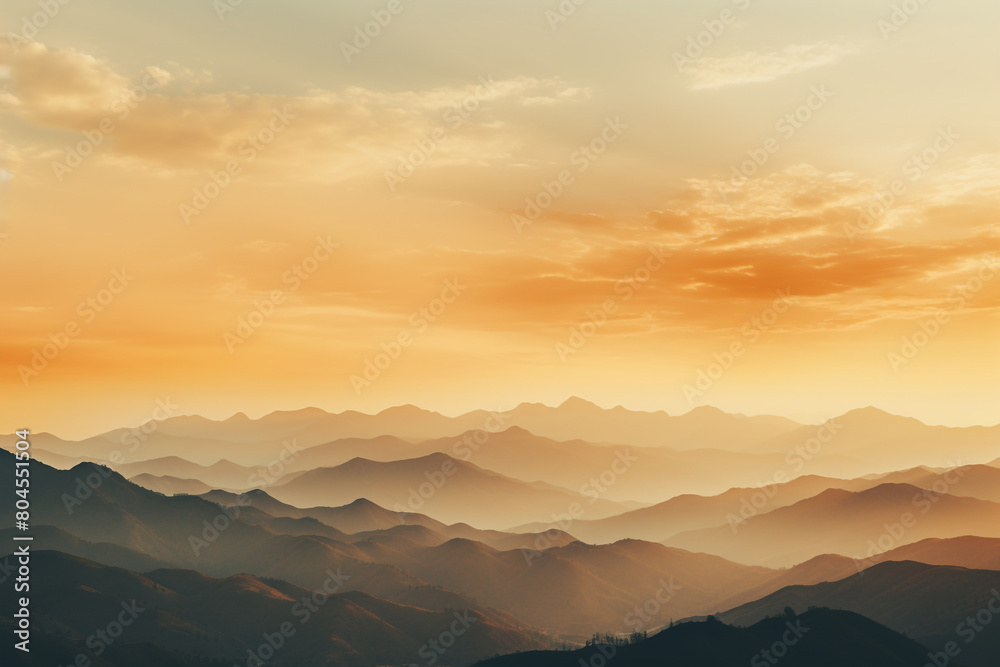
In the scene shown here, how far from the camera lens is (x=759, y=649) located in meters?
136

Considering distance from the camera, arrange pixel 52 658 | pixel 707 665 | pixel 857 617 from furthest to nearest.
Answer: pixel 52 658
pixel 857 617
pixel 707 665

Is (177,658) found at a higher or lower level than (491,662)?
higher

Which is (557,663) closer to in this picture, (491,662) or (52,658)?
(491,662)

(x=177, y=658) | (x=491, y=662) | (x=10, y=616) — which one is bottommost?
(x=491, y=662)

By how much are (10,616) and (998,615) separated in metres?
226

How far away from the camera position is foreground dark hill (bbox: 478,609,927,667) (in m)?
133

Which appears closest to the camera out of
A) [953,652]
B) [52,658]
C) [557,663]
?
[557,663]

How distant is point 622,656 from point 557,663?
10965mm

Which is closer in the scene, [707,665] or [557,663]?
[707,665]

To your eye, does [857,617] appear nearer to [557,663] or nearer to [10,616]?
[557,663]

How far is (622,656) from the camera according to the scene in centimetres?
13600

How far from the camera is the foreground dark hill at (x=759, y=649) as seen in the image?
437ft

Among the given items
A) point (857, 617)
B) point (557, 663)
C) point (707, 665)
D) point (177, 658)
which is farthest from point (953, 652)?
point (177, 658)

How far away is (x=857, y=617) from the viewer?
154 meters
